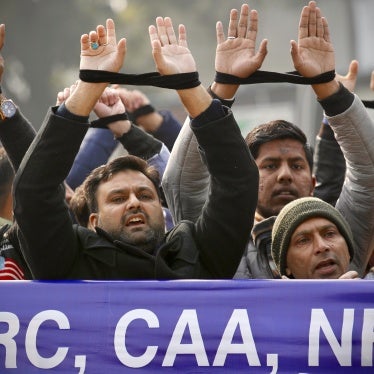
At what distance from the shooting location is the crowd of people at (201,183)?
17.6 ft

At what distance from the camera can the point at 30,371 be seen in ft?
16.3

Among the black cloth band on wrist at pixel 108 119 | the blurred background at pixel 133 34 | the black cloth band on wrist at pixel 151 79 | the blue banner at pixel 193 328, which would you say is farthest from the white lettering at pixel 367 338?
the blurred background at pixel 133 34

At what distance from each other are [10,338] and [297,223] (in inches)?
53.4

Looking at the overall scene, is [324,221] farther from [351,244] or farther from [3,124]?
[3,124]

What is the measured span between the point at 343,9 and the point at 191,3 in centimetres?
467

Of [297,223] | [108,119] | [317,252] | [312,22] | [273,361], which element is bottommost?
[273,361]

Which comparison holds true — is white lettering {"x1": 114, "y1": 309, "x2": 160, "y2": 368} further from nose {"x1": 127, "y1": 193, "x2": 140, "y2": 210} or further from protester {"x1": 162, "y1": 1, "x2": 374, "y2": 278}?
protester {"x1": 162, "y1": 1, "x2": 374, "y2": 278}

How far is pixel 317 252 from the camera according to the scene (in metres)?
5.70

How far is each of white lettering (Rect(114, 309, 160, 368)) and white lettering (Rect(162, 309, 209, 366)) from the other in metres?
0.06

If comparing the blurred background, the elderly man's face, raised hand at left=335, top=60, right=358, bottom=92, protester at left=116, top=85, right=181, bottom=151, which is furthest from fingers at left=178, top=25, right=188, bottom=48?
the blurred background

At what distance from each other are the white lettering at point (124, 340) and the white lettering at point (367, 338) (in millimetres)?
703

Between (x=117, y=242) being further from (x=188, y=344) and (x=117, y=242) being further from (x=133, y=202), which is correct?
(x=188, y=344)

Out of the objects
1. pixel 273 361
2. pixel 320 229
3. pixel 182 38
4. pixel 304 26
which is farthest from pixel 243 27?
pixel 273 361

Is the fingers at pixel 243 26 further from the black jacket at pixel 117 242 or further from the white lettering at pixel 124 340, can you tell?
Result: the white lettering at pixel 124 340
